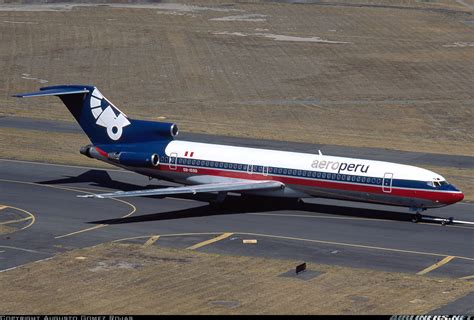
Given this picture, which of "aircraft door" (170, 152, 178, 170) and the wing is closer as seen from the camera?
the wing

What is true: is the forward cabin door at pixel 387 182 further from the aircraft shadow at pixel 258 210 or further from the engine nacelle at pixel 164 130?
the engine nacelle at pixel 164 130

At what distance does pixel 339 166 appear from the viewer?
69.1m

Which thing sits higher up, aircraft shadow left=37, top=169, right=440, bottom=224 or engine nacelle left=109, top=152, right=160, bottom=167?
engine nacelle left=109, top=152, right=160, bottom=167

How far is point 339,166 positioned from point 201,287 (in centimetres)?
1762

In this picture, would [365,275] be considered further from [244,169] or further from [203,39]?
[203,39]

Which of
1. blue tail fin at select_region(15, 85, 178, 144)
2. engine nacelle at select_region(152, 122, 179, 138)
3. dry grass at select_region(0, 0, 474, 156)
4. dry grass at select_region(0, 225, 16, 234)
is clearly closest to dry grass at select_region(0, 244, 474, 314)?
dry grass at select_region(0, 225, 16, 234)

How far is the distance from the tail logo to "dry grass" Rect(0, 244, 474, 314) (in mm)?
16167

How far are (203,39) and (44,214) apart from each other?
7053 cm

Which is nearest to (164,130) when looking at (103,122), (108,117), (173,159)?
(173,159)

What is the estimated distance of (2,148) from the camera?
8988 centimetres

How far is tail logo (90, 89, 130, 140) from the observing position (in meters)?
75.9

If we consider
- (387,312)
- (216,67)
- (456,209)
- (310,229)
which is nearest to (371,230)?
(310,229)

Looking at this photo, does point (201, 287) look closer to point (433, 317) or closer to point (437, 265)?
point (433, 317)

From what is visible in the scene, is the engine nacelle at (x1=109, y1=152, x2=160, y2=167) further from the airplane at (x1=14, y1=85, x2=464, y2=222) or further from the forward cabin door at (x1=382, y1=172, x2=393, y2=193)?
the forward cabin door at (x1=382, y1=172, x2=393, y2=193)
